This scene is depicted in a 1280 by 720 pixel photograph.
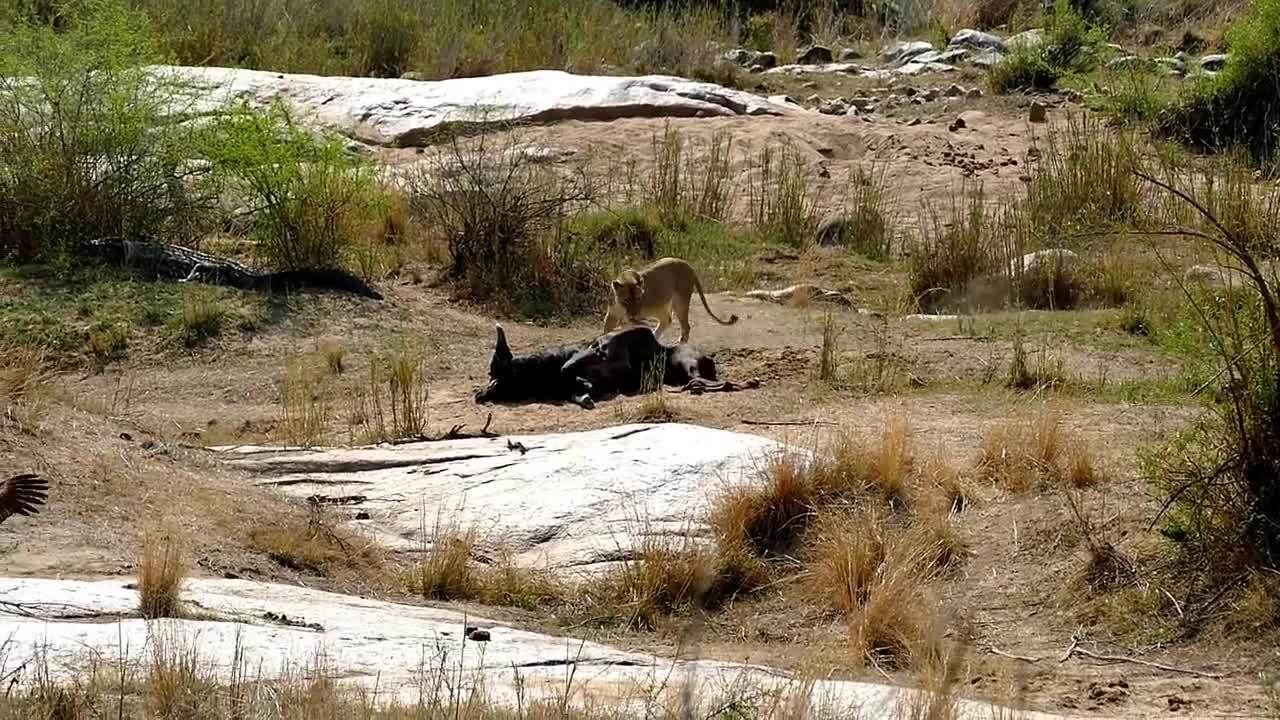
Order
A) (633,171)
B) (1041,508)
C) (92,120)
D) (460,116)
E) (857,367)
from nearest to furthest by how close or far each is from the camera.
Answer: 1. (1041,508)
2. (857,367)
3. (92,120)
4. (633,171)
5. (460,116)

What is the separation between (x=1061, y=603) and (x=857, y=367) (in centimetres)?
368

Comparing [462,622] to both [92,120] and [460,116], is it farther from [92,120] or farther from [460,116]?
[460,116]

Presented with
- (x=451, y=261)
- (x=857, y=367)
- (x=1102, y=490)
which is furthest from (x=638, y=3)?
(x=1102, y=490)

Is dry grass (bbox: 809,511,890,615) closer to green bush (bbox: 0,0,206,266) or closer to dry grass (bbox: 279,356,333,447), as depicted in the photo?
dry grass (bbox: 279,356,333,447)

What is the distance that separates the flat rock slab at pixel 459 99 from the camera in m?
17.1

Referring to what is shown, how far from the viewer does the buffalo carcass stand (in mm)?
10234

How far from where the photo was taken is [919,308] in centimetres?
1267

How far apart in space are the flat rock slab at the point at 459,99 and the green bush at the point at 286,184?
12.0ft

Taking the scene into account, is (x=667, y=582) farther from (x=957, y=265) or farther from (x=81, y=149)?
(x=81, y=149)

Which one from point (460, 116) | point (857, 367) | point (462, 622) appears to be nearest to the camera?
point (462, 622)

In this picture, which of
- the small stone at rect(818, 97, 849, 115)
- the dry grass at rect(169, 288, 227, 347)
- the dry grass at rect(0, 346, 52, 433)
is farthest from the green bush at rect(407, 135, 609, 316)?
the small stone at rect(818, 97, 849, 115)

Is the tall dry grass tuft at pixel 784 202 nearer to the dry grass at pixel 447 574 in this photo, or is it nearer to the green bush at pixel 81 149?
the green bush at pixel 81 149

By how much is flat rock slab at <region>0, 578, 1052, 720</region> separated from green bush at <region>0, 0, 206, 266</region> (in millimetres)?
6680

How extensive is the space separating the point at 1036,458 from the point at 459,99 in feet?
35.4
